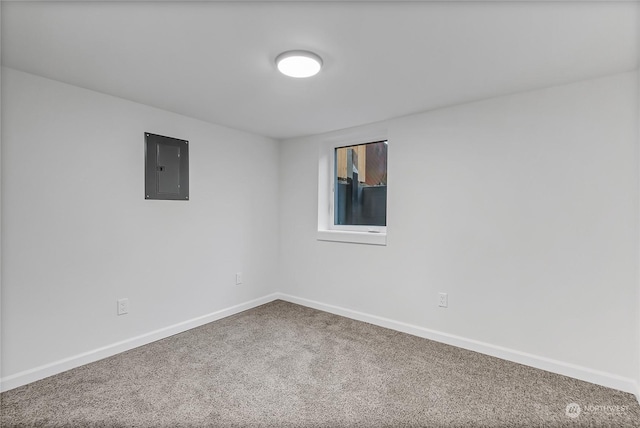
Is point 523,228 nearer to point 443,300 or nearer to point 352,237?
point 443,300

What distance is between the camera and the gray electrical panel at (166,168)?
266cm

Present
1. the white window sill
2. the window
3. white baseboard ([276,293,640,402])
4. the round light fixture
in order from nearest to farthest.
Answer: the round light fixture < white baseboard ([276,293,640,402]) < the white window sill < the window

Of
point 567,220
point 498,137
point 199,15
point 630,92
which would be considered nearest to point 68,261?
point 199,15

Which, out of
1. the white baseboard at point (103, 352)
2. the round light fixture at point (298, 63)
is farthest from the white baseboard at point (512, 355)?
the round light fixture at point (298, 63)

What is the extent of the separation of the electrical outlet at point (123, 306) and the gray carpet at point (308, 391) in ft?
1.08

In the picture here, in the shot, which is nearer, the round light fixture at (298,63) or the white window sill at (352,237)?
the round light fixture at (298,63)

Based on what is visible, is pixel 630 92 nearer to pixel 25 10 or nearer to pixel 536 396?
pixel 536 396

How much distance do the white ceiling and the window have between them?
37.5 inches

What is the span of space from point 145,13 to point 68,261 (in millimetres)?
1792

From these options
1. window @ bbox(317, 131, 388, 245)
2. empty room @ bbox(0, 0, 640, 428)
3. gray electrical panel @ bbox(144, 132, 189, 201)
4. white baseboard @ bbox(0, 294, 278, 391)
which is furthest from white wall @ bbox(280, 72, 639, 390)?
gray electrical panel @ bbox(144, 132, 189, 201)

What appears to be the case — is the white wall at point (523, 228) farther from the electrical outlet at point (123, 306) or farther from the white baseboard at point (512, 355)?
the electrical outlet at point (123, 306)

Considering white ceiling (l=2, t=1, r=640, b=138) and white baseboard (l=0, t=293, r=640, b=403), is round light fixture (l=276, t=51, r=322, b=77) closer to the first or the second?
white ceiling (l=2, t=1, r=640, b=138)

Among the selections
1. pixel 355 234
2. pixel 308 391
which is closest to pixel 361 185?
pixel 355 234

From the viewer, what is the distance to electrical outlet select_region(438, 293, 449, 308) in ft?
8.73
